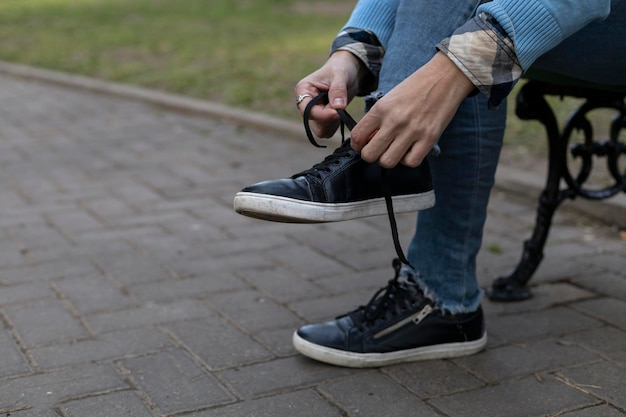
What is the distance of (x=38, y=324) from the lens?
2.55 metres

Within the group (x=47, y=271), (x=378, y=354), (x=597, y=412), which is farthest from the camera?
(x=47, y=271)

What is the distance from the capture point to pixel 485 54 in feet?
5.90

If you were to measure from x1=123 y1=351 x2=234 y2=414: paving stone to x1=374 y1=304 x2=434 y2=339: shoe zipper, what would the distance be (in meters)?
0.42

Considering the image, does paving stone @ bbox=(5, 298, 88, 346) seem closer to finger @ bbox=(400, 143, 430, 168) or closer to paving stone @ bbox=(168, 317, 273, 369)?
paving stone @ bbox=(168, 317, 273, 369)

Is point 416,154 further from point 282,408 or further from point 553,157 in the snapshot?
point 553,157

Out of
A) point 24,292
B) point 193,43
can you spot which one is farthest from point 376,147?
point 193,43

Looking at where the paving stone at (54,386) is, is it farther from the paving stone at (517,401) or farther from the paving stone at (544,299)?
the paving stone at (544,299)

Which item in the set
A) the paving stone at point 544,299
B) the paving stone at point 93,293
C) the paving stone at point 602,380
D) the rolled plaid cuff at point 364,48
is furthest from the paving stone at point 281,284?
the paving stone at point 602,380

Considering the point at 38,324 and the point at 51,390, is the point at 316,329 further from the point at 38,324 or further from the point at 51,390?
the point at 38,324

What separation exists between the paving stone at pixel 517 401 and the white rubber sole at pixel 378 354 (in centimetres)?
18

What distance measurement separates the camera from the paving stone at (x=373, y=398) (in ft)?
6.61

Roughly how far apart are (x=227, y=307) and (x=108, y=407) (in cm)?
73

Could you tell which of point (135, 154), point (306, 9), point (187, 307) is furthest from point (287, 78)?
point (306, 9)

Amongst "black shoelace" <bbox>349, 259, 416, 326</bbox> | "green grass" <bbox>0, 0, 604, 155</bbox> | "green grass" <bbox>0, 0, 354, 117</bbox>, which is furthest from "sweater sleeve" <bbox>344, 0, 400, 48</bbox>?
"green grass" <bbox>0, 0, 354, 117</bbox>
